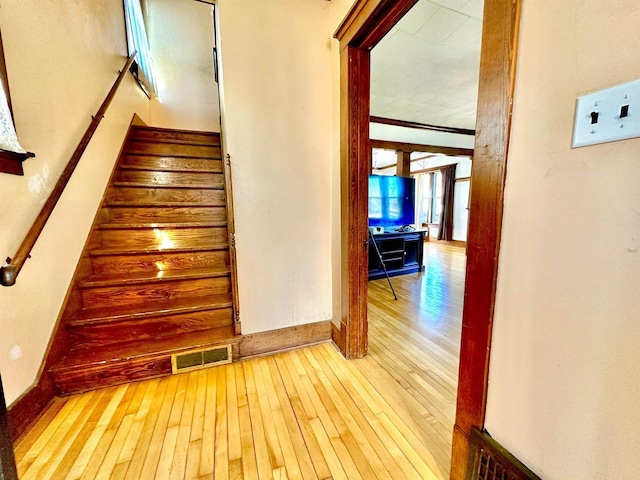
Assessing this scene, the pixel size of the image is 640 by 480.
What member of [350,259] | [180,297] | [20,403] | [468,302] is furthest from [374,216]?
[20,403]

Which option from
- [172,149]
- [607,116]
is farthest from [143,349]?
[607,116]

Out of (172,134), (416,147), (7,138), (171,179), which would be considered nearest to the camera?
(7,138)

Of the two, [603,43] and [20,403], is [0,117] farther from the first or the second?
[603,43]

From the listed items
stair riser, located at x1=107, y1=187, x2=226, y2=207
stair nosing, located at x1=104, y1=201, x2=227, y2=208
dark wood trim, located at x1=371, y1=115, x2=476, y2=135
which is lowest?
stair nosing, located at x1=104, y1=201, x2=227, y2=208

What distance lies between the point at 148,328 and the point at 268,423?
1.07 metres

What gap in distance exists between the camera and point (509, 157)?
754mm

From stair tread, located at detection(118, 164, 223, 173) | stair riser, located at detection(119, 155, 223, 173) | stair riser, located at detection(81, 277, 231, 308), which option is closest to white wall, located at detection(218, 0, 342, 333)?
stair riser, located at detection(81, 277, 231, 308)

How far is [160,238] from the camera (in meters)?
2.15

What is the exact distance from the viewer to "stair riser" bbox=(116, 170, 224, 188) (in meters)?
2.44

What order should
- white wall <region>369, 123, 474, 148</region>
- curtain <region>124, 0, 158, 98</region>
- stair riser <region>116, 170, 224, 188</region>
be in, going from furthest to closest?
white wall <region>369, 123, 474, 148</region>, curtain <region>124, 0, 158, 98</region>, stair riser <region>116, 170, 224, 188</region>

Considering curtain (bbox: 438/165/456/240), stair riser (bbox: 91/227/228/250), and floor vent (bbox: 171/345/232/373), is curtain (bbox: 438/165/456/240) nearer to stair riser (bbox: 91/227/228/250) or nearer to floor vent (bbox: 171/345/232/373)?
stair riser (bbox: 91/227/228/250)

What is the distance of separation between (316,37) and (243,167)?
3.44 feet

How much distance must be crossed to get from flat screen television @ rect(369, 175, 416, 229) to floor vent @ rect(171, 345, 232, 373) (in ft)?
9.47

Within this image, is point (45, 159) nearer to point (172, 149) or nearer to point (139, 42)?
point (172, 149)
